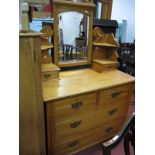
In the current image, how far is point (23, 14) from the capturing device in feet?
3.44

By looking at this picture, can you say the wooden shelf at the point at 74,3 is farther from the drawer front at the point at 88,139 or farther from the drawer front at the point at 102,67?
the drawer front at the point at 88,139

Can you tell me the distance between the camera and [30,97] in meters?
1.03

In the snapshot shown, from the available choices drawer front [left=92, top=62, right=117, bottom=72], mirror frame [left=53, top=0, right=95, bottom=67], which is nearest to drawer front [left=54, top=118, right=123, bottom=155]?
drawer front [left=92, top=62, right=117, bottom=72]

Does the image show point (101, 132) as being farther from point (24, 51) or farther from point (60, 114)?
point (24, 51)

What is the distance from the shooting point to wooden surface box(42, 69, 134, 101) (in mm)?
1265

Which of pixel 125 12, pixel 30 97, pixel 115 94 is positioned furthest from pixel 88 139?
pixel 125 12

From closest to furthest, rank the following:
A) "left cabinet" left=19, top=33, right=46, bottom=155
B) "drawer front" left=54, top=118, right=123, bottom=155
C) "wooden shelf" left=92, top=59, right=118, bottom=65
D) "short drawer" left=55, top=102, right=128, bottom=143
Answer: "left cabinet" left=19, top=33, right=46, bottom=155 → "short drawer" left=55, top=102, right=128, bottom=143 → "drawer front" left=54, top=118, right=123, bottom=155 → "wooden shelf" left=92, top=59, right=118, bottom=65

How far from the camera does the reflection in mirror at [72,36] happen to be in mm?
1558

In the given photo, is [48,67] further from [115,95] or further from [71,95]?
[115,95]

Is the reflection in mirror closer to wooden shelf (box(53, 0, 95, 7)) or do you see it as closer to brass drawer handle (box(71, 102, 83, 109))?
wooden shelf (box(53, 0, 95, 7))

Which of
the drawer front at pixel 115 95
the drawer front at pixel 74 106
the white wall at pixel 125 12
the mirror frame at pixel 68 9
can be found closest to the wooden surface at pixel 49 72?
the mirror frame at pixel 68 9

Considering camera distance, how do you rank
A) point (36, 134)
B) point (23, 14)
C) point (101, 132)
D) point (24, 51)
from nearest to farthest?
point (24, 51), point (23, 14), point (36, 134), point (101, 132)
